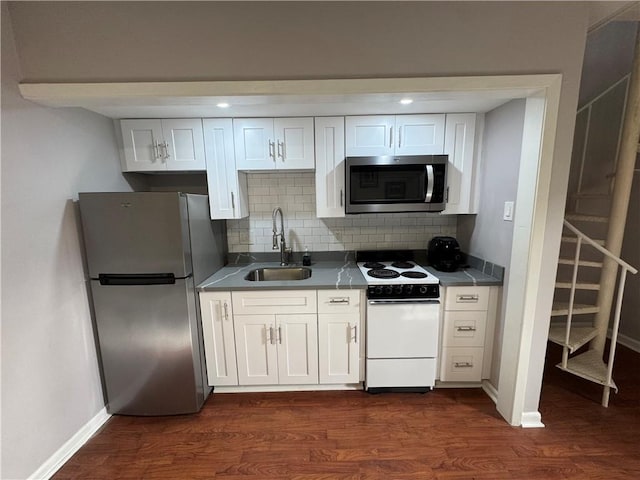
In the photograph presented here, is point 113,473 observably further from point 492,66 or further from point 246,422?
point 492,66

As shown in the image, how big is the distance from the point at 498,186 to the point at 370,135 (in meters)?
1.00

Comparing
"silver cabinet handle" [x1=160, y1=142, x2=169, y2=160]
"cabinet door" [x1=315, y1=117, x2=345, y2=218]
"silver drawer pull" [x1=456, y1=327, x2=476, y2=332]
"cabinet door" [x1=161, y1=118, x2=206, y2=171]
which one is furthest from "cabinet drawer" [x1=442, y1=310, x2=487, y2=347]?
"silver cabinet handle" [x1=160, y1=142, x2=169, y2=160]

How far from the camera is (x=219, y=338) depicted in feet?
6.86

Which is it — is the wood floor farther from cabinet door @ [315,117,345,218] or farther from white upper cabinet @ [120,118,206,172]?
white upper cabinet @ [120,118,206,172]

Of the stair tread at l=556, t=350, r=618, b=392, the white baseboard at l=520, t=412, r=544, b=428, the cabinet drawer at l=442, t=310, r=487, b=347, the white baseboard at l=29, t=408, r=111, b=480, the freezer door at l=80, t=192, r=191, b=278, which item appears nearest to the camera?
the white baseboard at l=29, t=408, r=111, b=480

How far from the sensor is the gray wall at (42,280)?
4.56 feet

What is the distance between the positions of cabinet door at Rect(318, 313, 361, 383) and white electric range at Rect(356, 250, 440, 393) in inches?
4.0

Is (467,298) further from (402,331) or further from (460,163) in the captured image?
(460,163)

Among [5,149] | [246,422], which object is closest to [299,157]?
[5,149]

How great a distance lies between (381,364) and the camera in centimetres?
210

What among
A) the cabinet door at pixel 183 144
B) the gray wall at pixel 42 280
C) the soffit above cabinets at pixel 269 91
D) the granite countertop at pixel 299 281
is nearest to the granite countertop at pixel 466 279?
the granite countertop at pixel 299 281

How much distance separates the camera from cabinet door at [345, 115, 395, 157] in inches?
83.9

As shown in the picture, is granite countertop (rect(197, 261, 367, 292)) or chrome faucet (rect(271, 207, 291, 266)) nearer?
granite countertop (rect(197, 261, 367, 292))

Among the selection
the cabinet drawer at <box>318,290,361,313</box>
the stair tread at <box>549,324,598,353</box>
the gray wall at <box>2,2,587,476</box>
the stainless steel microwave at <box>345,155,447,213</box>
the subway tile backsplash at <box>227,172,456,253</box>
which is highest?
the gray wall at <box>2,2,587,476</box>
